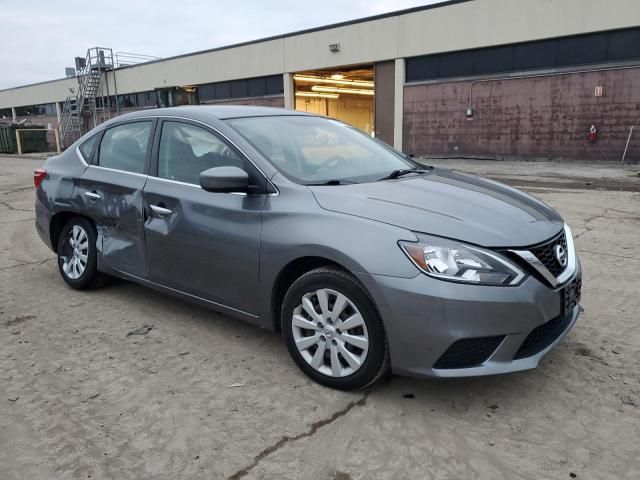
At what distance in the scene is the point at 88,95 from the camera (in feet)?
117

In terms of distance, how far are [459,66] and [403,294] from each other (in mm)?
19559

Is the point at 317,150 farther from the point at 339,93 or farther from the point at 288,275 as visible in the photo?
the point at 339,93

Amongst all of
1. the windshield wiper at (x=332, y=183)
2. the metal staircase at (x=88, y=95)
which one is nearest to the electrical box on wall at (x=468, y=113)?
the windshield wiper at (x=332, y=183)

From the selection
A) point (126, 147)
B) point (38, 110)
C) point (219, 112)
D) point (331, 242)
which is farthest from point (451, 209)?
point (38, 110)

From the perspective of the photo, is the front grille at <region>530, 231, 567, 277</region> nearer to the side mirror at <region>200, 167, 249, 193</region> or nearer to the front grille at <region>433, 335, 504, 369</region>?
the front grille at <region>433, 335, 504, 369</region>

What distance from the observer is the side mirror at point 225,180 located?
299 centimetres

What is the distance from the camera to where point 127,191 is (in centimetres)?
386

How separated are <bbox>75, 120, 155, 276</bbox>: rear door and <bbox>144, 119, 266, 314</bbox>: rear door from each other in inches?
5.1

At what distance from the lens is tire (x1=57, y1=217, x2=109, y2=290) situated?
14.1 feet

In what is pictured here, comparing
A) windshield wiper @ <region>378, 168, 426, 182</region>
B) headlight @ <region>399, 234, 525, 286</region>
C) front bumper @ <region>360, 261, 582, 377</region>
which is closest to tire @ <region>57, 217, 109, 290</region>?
windshield wiper @ <region>378, 168, 426, 182</region>

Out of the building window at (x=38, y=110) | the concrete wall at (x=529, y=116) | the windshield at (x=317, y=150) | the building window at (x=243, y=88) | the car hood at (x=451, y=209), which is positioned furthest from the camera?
the building window at (x=38, y=110)

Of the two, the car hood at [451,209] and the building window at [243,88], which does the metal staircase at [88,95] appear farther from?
the car hood at [451,209]

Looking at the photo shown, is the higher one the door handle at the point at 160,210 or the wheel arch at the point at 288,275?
the door handle at the point at 160,210

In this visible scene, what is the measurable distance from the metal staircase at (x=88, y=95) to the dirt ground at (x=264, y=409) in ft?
116
